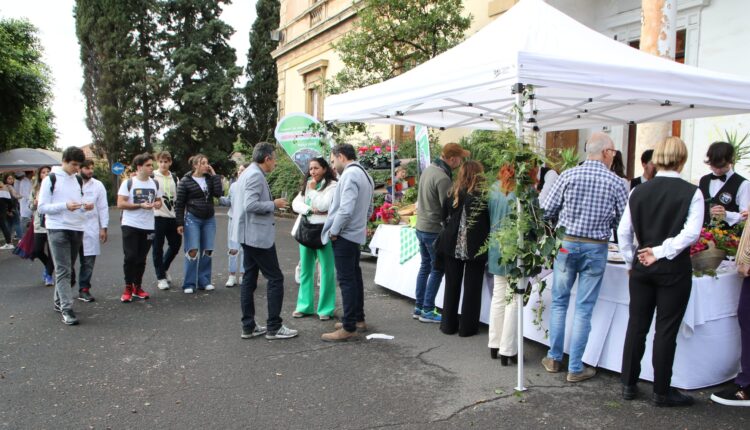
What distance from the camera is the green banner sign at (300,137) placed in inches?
362

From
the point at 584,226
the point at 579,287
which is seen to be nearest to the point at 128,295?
the point at 579,287

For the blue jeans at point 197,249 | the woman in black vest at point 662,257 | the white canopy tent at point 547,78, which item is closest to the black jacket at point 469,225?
the white canopy tent at point 547,78

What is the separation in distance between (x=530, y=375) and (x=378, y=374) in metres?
1.21

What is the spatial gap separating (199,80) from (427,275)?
31.7 m

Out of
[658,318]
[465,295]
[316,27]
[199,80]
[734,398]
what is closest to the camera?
[658,318]

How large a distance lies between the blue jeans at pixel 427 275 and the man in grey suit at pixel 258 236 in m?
1.45

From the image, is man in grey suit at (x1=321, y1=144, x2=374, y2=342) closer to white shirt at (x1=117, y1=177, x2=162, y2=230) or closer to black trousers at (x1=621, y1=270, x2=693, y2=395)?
black trousers at (x1=621, y1=270, x2=693, y2=395)

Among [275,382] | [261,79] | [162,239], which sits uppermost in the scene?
[261,79]

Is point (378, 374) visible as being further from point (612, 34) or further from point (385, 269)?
point (612, 34)

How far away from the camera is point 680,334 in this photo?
13.5 ft

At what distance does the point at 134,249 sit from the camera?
22.5 feet

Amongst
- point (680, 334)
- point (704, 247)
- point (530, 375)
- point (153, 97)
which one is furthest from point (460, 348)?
point (153, 97)

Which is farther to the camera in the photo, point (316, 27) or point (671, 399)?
point (316, 27)

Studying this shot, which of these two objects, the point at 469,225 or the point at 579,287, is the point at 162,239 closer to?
the point at 469,225
